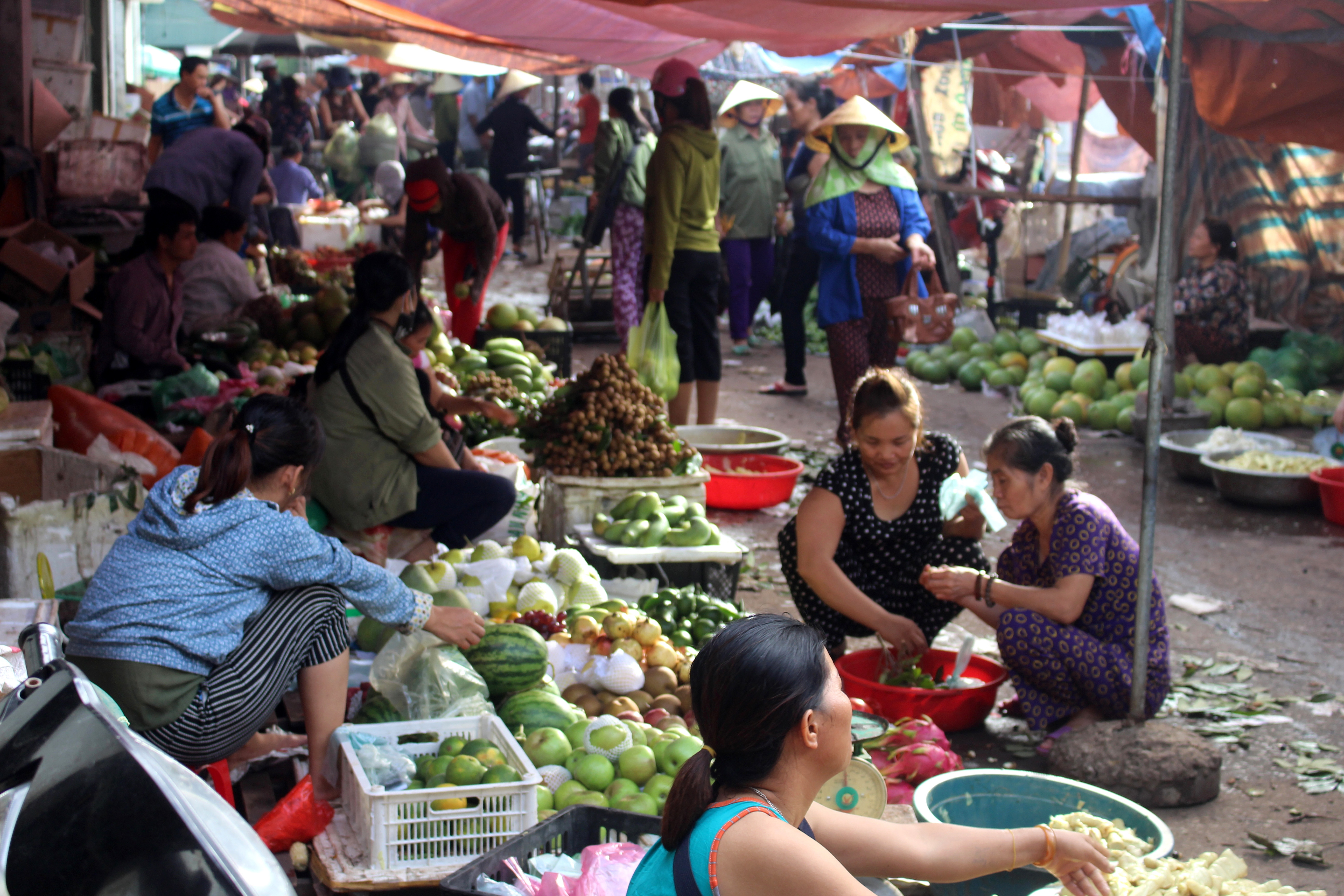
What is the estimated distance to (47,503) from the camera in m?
3.81

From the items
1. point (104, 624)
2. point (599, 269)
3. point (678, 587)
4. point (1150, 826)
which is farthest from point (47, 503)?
point (599, 269)

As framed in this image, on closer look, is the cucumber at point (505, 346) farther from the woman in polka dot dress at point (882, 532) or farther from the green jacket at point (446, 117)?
the green jacket at point (446, 117)

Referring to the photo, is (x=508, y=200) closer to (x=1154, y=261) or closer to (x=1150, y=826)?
(x=1154, y=261)

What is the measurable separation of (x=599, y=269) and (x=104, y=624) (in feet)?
27.9

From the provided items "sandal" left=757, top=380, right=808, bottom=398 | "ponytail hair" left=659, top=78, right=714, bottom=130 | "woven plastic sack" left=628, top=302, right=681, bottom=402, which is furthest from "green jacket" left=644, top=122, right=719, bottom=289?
"sandal" left=757, top=380, right=808, bottom=398

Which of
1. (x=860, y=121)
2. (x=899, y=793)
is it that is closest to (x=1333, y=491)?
(x=860, y=121)

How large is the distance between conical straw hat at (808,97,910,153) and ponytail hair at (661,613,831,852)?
16.5ft

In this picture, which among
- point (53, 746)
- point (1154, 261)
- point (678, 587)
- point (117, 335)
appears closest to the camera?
point (53, 746)

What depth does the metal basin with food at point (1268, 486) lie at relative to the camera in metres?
6.25

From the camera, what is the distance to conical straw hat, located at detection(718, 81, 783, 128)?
9523mm

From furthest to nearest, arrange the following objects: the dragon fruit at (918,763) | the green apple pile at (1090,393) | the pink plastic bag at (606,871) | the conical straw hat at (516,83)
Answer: the conical straw hat at (516,83), the green apple pile at (1090,393), the dragon fruit at (918,763), the pink plastic bag at (606,871)

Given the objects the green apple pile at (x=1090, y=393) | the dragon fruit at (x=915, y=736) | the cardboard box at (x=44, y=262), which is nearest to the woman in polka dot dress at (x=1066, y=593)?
the dragon fruit at (x=915, y=736)

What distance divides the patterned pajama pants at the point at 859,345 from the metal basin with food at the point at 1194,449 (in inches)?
69.5

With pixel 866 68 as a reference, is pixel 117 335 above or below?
below
